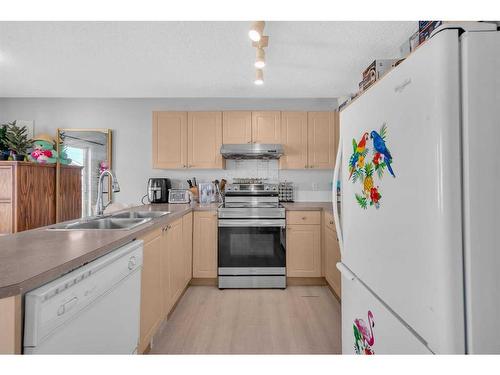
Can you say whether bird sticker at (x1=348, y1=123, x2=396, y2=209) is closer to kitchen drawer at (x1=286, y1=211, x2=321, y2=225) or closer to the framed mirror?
kitchen drawer at (x1=286, y1=211, x2=321, y2=225)

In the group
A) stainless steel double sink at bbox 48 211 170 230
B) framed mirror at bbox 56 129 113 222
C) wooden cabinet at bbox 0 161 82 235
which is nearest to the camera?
stainless steel double sink at bbox 48 211 170 230

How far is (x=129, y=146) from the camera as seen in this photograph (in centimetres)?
364

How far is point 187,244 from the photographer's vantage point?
2.74m

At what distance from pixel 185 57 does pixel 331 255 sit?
232cm

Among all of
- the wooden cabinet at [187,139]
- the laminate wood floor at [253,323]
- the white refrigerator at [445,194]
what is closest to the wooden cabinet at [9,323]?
the white refrigerator at [445,194]

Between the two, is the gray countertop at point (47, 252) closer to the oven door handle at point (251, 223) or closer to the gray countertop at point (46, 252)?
the gray countertop at point (46, 252)

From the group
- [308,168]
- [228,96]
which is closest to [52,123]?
[228,96]

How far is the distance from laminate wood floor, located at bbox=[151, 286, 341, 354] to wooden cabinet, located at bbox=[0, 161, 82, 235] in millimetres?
1937

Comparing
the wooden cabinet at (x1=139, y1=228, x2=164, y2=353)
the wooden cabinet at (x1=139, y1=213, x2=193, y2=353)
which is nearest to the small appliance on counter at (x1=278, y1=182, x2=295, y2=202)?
the wooden cabinet at (x1=139, y1=213, x2=193, y2=353)

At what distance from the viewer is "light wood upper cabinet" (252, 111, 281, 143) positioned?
3.34 m

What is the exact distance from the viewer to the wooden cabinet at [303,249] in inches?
116
